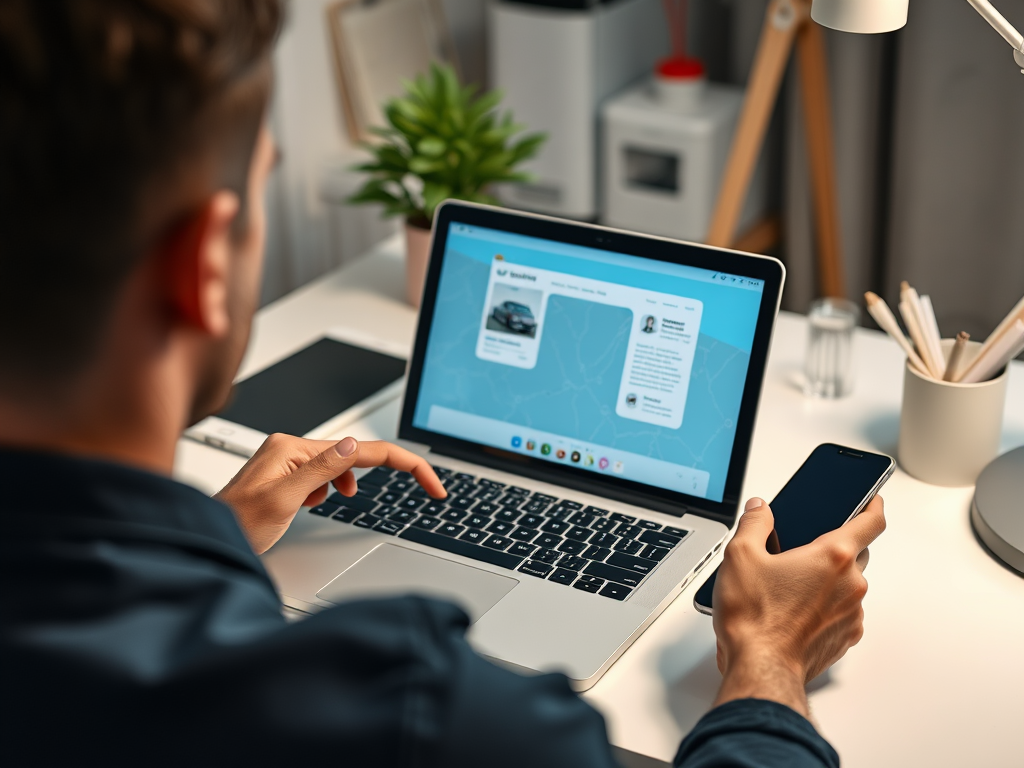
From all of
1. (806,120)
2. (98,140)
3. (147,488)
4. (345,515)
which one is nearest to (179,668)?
(147,488)

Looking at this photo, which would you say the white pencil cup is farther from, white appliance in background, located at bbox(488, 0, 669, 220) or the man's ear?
white appliance in background, located at bbox(488, 0, 669, 220)

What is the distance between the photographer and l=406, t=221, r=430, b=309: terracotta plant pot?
60.8 inches

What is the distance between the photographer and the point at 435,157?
1554 mm

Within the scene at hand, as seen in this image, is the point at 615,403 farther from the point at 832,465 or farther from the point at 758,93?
the point at 758,93

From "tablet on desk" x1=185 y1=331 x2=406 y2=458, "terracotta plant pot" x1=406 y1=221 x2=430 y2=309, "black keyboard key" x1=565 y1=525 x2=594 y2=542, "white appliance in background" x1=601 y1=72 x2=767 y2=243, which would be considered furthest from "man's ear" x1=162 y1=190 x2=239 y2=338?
"white appliance in background" x1=601 y1=72 x2=767 y2=243

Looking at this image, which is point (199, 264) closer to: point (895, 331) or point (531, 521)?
point (531, 521)

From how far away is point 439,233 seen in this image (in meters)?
1.22

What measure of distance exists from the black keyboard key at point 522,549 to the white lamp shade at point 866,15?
56cm

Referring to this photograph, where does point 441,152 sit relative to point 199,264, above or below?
below

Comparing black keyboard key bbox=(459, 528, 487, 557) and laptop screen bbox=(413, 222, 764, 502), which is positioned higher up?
laptop screen bbox=(413, 222, 764, 502)

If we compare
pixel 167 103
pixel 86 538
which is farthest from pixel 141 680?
pixel 167 103

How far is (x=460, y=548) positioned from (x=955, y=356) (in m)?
0.52

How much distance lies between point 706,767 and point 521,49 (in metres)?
2.05

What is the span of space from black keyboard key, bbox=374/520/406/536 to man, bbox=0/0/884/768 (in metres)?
0.51
